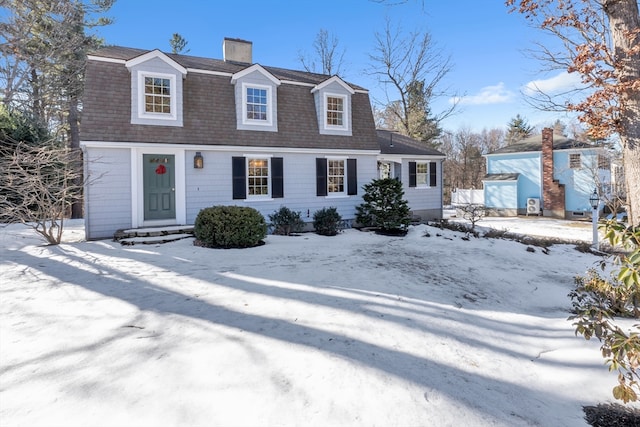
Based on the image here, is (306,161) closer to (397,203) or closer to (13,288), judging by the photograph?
(397,203)

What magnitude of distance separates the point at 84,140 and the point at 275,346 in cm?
885

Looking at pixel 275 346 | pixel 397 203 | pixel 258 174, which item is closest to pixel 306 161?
pixel 258 174

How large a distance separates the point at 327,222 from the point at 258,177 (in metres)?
2.87

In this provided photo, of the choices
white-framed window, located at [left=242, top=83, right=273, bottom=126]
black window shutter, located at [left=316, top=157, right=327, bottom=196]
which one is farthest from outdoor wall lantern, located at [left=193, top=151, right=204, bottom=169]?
black window shutter, located at [left=316, top=157, right=327, bottom=196]

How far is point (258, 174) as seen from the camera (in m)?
11.4

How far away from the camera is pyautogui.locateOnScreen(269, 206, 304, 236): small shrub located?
10.9 metres

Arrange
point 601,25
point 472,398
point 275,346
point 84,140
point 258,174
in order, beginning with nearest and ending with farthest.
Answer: point 472,398 → point 275,346 → point 601,25 → point 84,140 → point 258,174

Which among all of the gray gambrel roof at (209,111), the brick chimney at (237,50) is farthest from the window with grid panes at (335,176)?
the brick chimney at (237,50)

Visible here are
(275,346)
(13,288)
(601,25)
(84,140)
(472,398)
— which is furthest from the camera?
(84,140)

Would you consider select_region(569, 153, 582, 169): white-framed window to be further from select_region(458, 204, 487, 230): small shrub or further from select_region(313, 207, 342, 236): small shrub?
select_region(313, 207, 342, 236): small shrub

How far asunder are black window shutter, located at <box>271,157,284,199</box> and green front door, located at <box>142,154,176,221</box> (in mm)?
3144

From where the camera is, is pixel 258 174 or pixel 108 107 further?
pixel 258 174

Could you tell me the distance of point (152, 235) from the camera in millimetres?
9109

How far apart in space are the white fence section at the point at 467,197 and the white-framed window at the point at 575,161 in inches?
275
